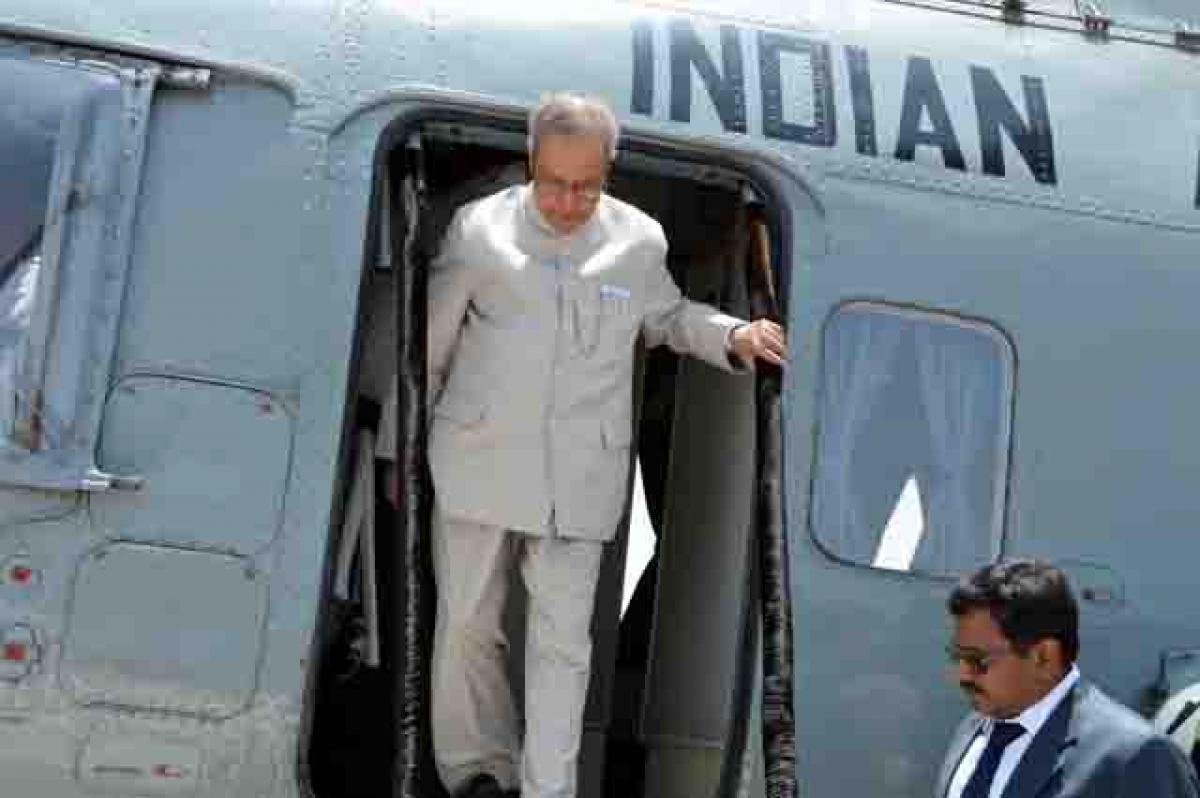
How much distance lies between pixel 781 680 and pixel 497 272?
3.98 feet

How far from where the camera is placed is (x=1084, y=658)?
493 cm

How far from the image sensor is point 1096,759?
365 centimetres

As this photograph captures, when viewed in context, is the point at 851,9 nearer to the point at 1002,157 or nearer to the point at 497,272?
the point at 1002,157

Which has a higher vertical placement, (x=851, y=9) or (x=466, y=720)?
(x=851, y=9)

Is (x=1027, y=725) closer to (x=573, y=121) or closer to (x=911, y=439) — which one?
(x=911, y=439)

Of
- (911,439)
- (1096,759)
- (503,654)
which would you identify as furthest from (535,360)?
(1096,759)

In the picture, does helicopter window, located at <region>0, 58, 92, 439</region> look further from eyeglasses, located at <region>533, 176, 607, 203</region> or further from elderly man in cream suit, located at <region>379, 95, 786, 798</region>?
eyeglasses, located at <region>533, 176, 607, 203</region>

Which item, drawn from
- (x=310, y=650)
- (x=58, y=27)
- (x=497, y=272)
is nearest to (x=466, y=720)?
(x=310, y=650)

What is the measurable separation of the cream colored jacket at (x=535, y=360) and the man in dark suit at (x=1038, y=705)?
113 cm

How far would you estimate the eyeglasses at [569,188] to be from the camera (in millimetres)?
4484

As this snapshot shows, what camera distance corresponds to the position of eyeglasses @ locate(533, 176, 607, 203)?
14.7 ft

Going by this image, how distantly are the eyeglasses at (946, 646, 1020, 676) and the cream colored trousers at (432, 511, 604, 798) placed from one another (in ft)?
3.76

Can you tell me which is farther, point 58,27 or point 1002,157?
point 1002,157

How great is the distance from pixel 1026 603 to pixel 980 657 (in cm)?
14
